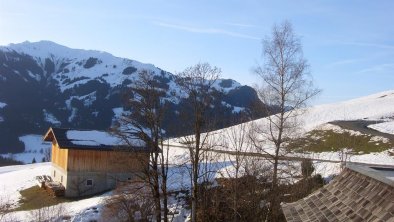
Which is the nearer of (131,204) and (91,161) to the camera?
(131,204)

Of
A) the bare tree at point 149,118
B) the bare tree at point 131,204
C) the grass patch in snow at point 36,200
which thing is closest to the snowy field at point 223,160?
the grass patch in snow at point 36,200

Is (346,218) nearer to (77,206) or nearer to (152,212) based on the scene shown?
(152,212)

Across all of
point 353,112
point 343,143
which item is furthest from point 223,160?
point 353,112

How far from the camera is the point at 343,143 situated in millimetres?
56719

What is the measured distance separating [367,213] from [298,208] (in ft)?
11.2

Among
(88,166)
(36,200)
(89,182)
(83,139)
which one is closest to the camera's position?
(36,200)

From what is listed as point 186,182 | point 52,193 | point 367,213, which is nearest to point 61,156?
point 52,193

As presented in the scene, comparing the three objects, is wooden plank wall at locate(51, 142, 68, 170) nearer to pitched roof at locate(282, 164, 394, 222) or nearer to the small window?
the small window

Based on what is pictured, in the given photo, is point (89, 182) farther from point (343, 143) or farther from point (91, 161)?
point (343, 143)

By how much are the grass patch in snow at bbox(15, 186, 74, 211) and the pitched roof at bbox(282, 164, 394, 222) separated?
1296 inches

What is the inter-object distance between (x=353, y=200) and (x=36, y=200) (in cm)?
3974

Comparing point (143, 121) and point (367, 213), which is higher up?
point (143, 121)

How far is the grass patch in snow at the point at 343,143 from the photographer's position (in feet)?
176

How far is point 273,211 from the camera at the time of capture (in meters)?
27.8
